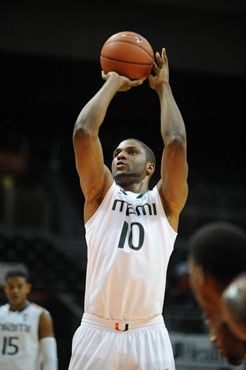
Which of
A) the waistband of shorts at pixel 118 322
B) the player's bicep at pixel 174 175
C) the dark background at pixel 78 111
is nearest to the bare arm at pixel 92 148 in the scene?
the player's bicep at pixel 174 175

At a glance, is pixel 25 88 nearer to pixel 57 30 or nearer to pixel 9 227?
pixel 57 30

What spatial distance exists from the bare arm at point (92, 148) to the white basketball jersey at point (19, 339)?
3438 millimetres

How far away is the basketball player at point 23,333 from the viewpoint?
24.9ft

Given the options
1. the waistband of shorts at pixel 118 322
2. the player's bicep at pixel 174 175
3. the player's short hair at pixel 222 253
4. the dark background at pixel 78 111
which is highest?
the dark background at pixel 78 111

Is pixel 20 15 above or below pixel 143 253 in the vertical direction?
above

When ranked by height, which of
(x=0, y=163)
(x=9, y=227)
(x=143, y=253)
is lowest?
(x=143, y=253)

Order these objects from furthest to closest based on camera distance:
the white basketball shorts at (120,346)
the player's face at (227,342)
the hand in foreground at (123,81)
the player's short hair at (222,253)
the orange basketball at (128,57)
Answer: the orange basketball at (128,57) < the hand in foreground at (123,81) < the white basketball shorts at (120,346) < the player's face at (227,342) < the player's short hair at (222,253)

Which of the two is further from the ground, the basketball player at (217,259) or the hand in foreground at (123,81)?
the hand in foreground at (123,81)

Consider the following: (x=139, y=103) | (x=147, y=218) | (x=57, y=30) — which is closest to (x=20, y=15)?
(x=57, y=30)

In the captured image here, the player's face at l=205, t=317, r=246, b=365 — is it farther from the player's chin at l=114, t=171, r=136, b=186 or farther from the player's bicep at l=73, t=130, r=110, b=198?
the player's chin at l=114, t=171, r=136, b=186

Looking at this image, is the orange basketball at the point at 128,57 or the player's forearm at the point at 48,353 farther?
the player's forearm at the point at 48,353

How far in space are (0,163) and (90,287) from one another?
12.9 metres

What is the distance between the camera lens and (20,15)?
1282cm

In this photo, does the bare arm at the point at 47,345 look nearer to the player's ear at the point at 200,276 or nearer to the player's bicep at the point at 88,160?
the player's bicep at the point at 88,160
